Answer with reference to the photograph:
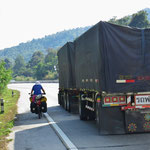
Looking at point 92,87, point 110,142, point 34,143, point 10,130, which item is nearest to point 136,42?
point 92,87

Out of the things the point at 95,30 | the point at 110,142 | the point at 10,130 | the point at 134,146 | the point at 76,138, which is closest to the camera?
the point at 134,146

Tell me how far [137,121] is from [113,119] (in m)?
0.69

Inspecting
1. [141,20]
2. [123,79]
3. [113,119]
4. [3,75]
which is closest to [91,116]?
[113,119]

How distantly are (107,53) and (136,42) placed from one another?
917mm

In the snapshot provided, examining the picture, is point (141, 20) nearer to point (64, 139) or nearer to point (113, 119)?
point (113, 119)

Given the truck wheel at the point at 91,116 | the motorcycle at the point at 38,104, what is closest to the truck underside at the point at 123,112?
the truck wheel at the point at 91,116

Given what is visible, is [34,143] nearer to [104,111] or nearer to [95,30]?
[104,111]

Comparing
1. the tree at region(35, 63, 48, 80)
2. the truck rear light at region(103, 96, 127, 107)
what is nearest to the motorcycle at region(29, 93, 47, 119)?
the truck rear light at region(103, 96, 127, 107)

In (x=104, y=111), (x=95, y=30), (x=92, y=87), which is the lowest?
(x=104, y=111)

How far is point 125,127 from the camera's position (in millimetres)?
9867

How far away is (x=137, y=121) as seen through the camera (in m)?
9.75

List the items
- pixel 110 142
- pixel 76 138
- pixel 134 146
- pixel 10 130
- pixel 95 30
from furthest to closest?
pixel 10 130
pixel 95 30
pixel 76 138
pixel 110 142
pixel 134 146

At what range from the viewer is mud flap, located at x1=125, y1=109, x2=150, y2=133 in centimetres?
973

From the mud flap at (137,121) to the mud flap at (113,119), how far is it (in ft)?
0.57
